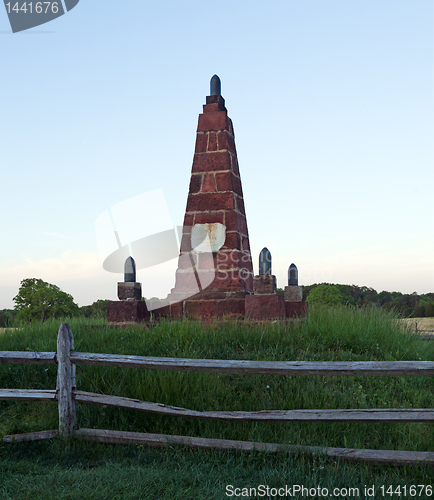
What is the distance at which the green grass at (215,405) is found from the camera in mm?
3709

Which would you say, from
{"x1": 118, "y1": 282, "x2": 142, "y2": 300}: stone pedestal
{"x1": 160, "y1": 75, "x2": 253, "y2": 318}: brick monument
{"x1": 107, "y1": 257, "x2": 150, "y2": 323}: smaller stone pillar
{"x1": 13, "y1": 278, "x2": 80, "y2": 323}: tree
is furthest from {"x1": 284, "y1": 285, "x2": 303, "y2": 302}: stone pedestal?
{"x1": 13, "y1": 278, "x2": 80, "y2": 323}: tree

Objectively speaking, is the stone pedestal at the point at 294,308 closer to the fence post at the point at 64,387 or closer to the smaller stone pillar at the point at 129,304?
the smaller stone pillar at the point at 129,304

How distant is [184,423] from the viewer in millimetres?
4785

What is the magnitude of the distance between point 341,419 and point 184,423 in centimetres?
167

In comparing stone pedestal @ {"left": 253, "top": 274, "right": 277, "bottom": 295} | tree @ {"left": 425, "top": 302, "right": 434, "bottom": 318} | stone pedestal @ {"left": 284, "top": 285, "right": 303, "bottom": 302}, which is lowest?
tree @ {"left": 425, "top": 302, "right": 434, "bottom": 318}

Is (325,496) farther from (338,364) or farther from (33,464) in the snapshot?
(33,464)

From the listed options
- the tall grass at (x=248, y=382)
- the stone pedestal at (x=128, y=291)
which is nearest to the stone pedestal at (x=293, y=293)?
the tall grass at (x=248, y=382)

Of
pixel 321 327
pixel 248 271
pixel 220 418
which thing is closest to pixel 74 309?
pixel 248 271

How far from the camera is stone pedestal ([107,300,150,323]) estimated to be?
323 inches

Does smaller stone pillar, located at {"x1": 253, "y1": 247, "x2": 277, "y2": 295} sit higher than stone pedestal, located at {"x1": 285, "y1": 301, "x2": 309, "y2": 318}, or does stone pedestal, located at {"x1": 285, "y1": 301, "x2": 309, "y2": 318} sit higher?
smaller stone pillar, located at {"x1": 253, "y1": 247, "x2": 277, "y2": 295}

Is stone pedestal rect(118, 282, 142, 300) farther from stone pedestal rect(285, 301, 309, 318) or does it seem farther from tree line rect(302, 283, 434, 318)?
tree line rect(302, 283, 434, 318)

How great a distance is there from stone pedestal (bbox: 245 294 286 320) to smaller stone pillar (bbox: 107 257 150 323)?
2034mm

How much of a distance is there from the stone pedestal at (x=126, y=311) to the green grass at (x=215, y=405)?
1.22 feet

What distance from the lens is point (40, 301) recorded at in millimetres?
20250
